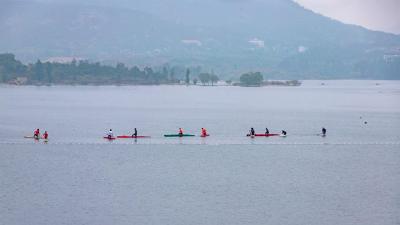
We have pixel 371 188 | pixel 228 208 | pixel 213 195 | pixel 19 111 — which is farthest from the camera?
pixel 19 111

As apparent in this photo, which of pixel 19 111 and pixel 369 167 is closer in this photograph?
pixel 369 167

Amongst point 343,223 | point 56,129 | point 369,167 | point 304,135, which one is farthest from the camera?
point 56,129

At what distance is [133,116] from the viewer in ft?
423

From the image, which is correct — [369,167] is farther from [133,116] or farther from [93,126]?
[133,116]

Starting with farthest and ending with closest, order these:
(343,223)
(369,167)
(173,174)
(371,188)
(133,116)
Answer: (133,116)
(369,167)
(173,174)
(371,188)
(343,223)

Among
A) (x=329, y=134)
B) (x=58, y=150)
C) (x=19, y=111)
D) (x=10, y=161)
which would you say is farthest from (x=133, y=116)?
(x=10, y=161)

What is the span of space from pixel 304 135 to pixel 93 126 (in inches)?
1141

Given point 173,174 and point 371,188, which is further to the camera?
point 173,174

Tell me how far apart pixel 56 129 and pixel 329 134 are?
33.8 meters

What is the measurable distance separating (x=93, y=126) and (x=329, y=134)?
3084cm

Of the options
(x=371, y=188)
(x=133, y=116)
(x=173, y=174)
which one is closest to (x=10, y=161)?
(x=173, y=174)

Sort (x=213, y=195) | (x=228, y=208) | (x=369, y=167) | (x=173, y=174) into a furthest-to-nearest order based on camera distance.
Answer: (x=369, y=167)
(x=173, y=174)
(x=213, y=195)
(x=228, y=208)

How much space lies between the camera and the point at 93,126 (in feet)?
344

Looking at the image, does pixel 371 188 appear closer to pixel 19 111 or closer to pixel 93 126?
pixel 93 126
